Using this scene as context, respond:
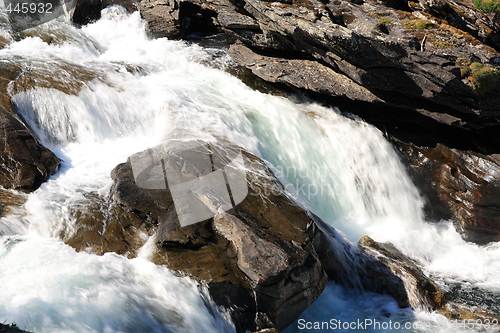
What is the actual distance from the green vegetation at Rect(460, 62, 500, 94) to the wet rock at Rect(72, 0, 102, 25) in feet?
41.5

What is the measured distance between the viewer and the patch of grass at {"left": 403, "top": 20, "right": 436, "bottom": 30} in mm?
8059

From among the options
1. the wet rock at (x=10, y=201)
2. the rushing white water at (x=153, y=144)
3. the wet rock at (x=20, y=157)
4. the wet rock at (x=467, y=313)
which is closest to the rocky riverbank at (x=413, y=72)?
the rushing white water at (x=153, y=144)

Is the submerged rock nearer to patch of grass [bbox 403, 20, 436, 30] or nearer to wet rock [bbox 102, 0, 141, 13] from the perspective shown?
patch of grass [bbox 403, 20, 436, 30]

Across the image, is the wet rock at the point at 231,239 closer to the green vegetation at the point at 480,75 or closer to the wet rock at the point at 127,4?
the green vegetation at the point at 480,75

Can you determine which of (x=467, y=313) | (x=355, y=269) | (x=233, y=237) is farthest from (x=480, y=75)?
(x=233, y=237)

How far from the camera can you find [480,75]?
744 centimetres

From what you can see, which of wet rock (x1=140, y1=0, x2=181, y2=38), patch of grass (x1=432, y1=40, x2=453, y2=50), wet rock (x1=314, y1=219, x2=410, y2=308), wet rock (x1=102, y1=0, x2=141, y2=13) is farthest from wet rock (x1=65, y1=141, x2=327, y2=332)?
wet rock (x1=102, y1=0, x2=141, y2=13)

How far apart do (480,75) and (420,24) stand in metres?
1.81

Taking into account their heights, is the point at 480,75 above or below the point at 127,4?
above

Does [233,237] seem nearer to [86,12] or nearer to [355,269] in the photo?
[355,269]

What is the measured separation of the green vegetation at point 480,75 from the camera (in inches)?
293

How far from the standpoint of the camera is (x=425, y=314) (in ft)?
19.6

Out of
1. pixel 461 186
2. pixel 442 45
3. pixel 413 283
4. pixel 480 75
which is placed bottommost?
pixel 413 283

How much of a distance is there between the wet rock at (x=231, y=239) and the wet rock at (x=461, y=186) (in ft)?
17.6
